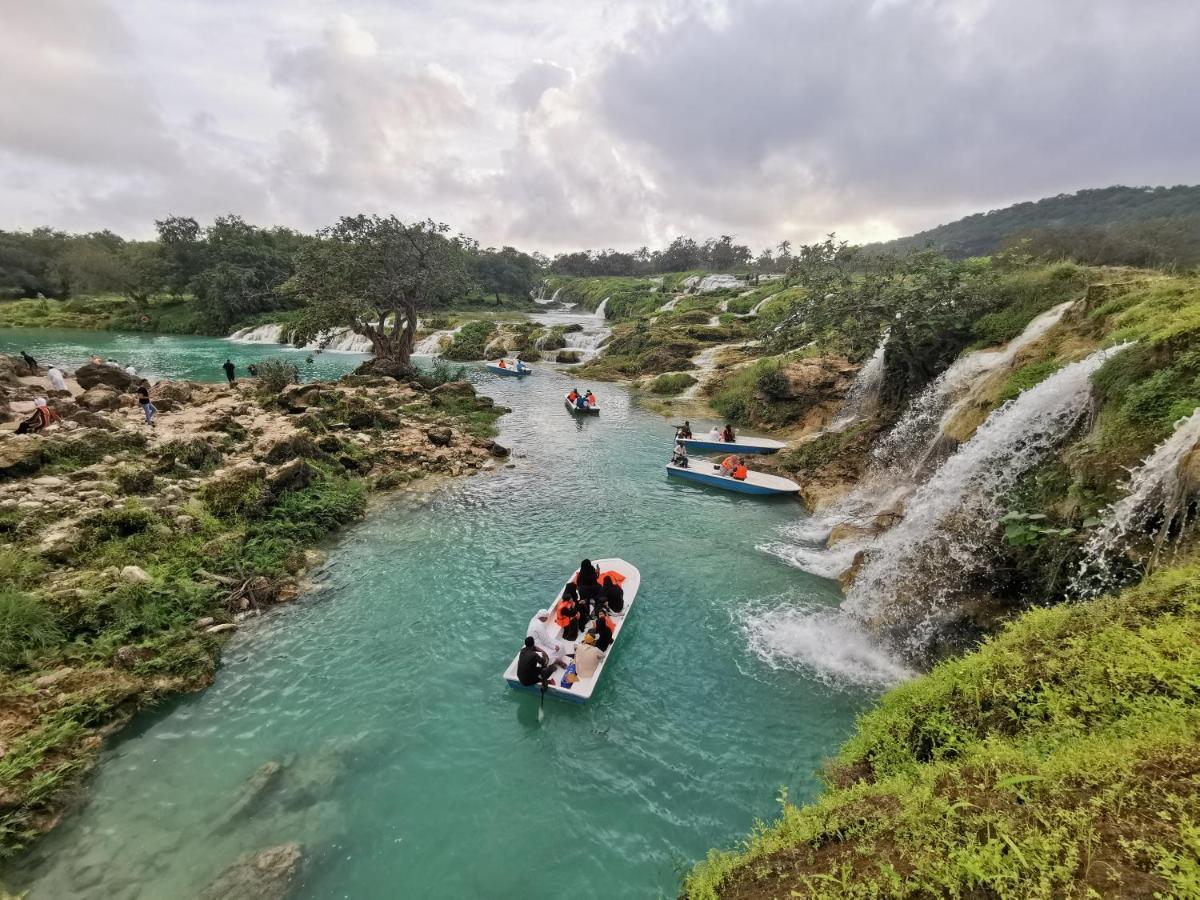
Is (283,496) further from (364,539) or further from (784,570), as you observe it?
(784,570)

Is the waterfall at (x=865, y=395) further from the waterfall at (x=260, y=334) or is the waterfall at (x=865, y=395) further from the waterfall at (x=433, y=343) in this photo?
the waterfall at (x=260, y=334)

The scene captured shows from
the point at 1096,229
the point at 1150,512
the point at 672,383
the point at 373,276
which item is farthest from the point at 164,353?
the point at 1096,229

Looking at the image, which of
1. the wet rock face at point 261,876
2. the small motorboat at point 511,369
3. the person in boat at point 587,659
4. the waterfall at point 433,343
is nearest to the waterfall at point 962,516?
the person in boat at point 587,659

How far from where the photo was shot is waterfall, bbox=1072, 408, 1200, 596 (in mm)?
6719

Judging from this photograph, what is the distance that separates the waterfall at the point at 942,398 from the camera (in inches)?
570

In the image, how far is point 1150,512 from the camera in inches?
284

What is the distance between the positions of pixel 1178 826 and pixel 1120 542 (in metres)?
5.83

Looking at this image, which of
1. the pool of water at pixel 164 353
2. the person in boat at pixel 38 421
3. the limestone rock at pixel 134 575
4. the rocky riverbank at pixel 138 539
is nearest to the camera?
the rocky riverbank at pixel 138 539

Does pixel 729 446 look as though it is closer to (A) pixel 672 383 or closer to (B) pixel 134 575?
(A) pixel 672 383

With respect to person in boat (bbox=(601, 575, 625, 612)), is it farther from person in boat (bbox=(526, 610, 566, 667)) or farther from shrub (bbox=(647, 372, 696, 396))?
shrub (bbox=(647, 372, 696, 396))

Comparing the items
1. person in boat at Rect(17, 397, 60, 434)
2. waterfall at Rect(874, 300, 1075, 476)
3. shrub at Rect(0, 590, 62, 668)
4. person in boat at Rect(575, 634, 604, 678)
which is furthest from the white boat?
person in boat at Rect(17, 397, 60, 434)

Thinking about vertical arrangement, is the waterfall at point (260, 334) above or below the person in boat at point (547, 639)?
above

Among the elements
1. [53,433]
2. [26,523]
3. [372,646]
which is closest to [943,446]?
[372,646]

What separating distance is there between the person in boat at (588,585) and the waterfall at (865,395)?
15.4 meters
